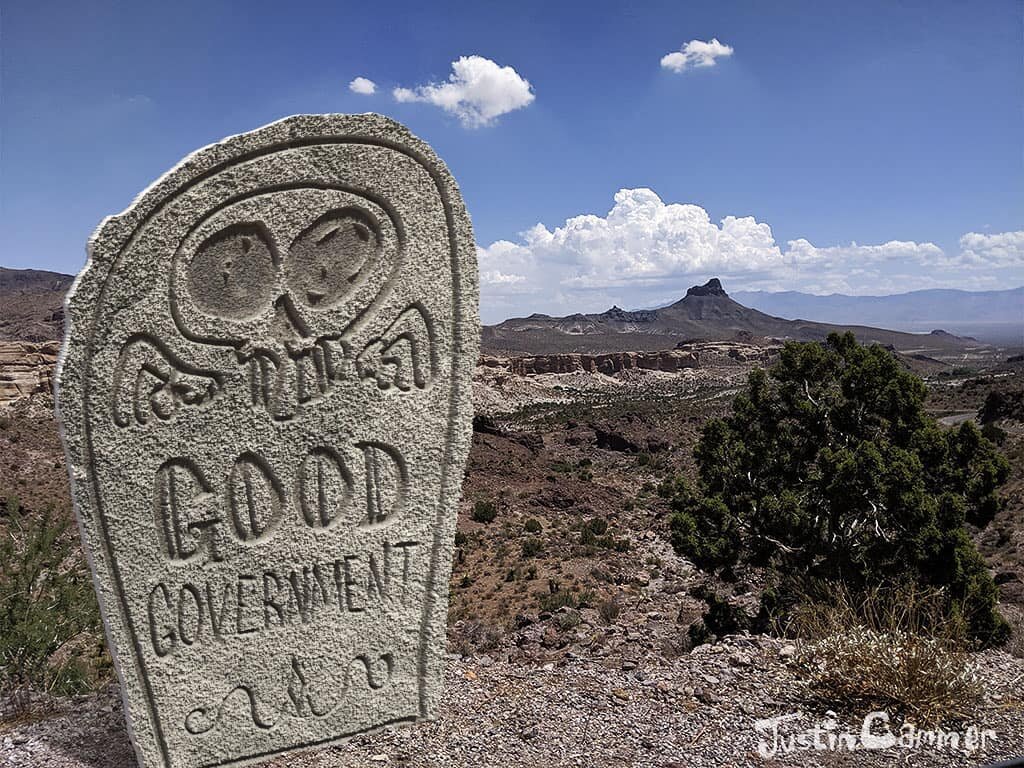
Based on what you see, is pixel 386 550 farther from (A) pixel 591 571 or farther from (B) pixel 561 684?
(A) pixel 591 571

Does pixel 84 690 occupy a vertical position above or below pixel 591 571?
above

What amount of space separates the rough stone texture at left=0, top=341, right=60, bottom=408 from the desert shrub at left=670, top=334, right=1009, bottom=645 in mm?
29724

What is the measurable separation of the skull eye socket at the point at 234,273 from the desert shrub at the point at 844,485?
23.0 feet

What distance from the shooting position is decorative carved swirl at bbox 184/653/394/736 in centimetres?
396

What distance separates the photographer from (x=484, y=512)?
65.0 ft

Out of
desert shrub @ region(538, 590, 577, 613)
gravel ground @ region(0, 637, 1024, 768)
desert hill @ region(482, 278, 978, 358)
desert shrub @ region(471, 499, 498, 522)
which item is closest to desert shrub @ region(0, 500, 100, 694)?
gravel ground @ region(0, 637, 1024, 768)

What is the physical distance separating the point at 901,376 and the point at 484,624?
22.7 ft

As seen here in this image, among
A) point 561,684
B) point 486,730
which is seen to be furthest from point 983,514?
point 486,730

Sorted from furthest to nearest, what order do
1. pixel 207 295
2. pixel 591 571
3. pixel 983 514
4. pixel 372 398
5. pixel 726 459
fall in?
pixel 591 571 → pixel 726 459 → pixel 983 514 → pixel 372 398 → pixel 207 295

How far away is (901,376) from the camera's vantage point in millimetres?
9570

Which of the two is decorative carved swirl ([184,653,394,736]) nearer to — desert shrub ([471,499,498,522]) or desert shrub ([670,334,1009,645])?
desert shrub ([670,334,1009,645])

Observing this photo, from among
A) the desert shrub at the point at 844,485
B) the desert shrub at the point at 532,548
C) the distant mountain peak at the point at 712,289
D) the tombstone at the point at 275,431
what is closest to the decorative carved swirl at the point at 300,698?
the tombstone at the point at 275,431

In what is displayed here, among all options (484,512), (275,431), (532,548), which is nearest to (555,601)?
→ (532,548)

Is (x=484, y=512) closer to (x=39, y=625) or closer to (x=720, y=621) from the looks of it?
(x=720, y=621)
